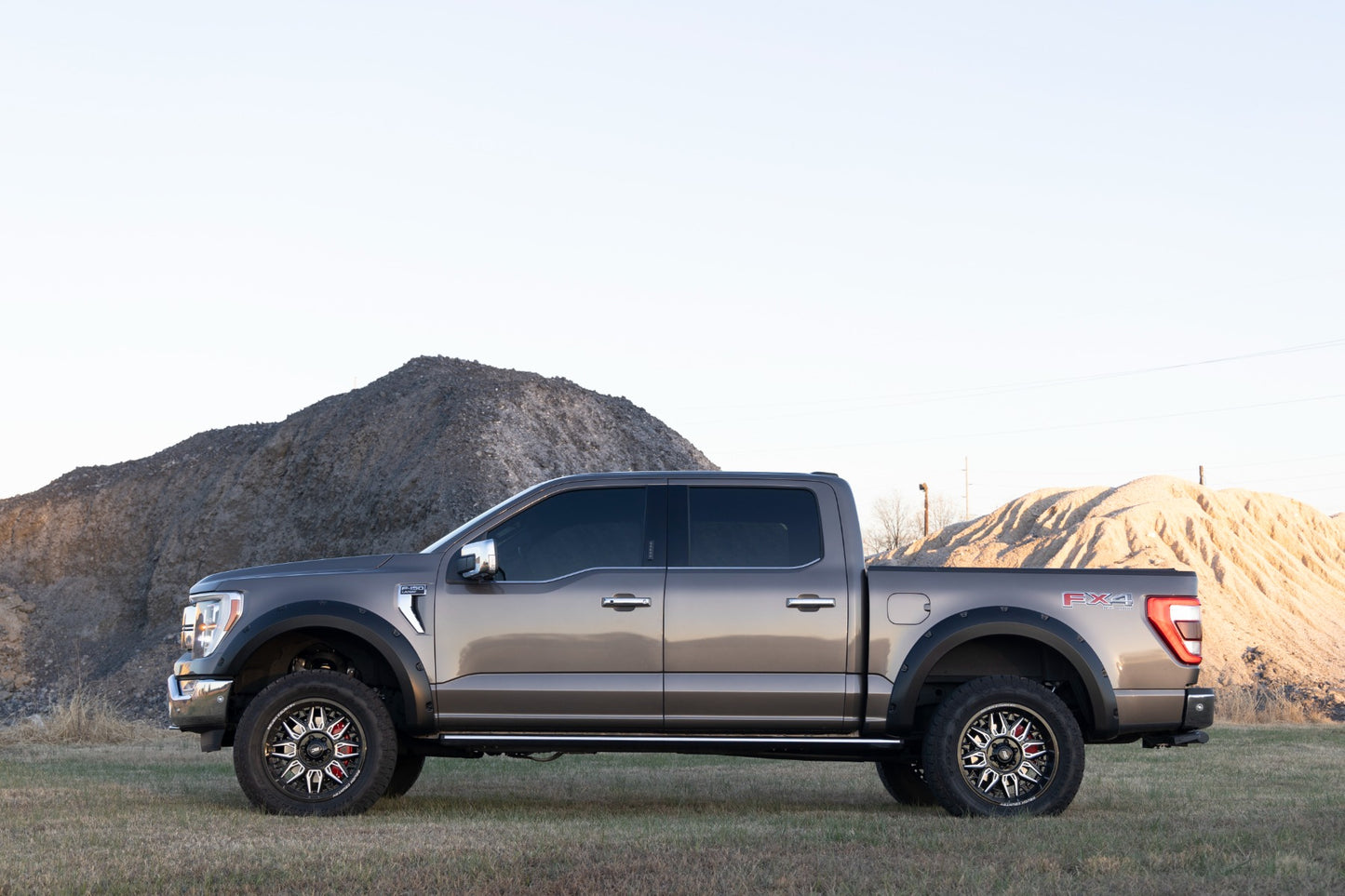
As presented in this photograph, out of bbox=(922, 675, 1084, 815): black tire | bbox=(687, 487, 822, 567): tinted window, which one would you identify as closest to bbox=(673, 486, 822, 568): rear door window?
bbox=(687, 487, 822, 567): tinted window

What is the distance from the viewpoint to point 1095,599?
9.02m

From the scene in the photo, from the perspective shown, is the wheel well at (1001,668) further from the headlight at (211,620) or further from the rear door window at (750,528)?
the headlight at (211,620)

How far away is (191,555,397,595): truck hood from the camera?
358 inches

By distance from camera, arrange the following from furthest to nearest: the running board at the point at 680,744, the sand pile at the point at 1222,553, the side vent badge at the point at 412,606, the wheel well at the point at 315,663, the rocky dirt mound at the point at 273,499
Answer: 1. the sand pile at the point at 1222,553
2. the rocky dirt mound at the point at 273,499
3. the wheel well at the point at 315,663
4. the side vent badge at the point at 412,606
5. the running board at the point at 680,744

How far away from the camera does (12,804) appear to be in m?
9.37

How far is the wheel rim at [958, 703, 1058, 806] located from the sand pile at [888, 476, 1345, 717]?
34645 millimetres

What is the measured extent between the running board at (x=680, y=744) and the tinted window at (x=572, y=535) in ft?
3.20

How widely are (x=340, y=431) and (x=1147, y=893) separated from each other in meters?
28.8

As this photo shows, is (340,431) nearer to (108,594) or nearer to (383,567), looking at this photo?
(108,594)

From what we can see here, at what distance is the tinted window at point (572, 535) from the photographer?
29.6 feet

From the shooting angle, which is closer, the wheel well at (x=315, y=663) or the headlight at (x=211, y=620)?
the headlight at (x=211, y=620)

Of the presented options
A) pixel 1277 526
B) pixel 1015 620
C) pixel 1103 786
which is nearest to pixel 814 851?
pixel 1015 620

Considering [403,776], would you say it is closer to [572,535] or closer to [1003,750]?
[572,535]

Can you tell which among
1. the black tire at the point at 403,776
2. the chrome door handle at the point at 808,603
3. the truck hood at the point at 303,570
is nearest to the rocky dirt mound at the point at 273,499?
the black tire at the point at 403,776
